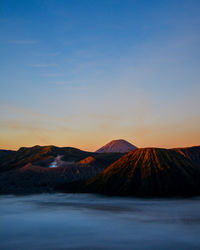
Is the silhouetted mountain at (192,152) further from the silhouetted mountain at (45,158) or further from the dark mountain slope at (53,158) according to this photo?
the silhouetted mountain at (45,158)

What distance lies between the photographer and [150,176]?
38125mm

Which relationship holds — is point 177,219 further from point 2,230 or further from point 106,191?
point 106,191

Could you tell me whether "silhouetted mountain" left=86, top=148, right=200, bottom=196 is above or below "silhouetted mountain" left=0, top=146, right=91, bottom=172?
below

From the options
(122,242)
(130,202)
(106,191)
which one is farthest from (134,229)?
(106,191)

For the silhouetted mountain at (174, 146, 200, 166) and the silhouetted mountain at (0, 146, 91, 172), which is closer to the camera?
the silhouetted mountain at (174, 146, 200, 166)

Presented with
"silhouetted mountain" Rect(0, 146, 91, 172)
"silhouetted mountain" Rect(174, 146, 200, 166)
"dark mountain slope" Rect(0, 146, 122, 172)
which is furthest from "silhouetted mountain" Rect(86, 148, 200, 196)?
"silhouetted mountain" Rect(0, 146, 91, 172)

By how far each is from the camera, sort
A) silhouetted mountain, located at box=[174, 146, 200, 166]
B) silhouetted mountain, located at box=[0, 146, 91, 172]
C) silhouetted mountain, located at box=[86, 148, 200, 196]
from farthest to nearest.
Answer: silhouetted mountain, located at box=[0, 146, 91, 172]
silhouetted mountain, located at box=[174, 146, 200, 166]
silhouetted mountain, located at box=[86, 148, 200, 196]

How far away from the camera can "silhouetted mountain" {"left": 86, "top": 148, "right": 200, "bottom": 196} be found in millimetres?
36375

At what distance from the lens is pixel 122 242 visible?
14.9m

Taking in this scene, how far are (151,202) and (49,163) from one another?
94.8 metres

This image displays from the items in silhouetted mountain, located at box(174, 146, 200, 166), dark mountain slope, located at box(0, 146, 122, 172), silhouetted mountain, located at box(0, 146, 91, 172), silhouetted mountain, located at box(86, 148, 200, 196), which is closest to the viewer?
silhouetted mountain, located at box(86, 148, 200, 196)

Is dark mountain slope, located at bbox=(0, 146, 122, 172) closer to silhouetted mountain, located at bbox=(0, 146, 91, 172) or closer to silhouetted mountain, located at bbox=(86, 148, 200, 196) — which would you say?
silhouetted mountain, located at bbox=(0, 146, 91, 172)

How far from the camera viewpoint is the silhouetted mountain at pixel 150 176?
119 feet

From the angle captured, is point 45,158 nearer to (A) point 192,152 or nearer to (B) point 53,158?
(B) point 53,158
